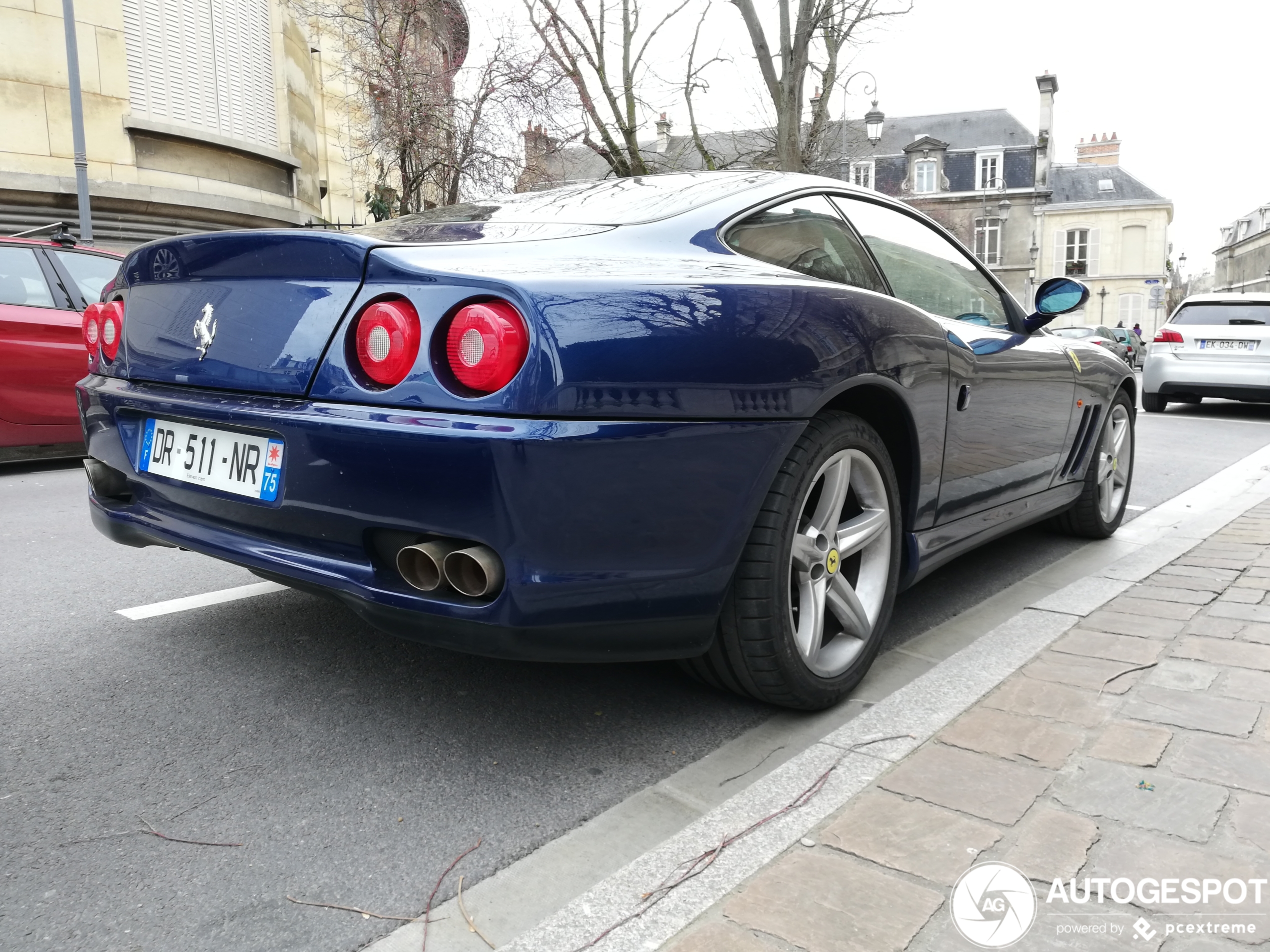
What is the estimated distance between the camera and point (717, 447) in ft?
6.70

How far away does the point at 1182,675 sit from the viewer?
262 cm

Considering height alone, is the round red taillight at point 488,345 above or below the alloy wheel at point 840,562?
above

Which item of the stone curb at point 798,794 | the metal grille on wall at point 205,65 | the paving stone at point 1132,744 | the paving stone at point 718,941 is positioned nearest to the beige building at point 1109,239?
the metal grille on wall at point 205,65

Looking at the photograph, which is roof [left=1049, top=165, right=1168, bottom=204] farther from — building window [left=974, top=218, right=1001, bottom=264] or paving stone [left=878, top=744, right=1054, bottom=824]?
paving stone [left=878, top=744, right=1054, bottom=824]

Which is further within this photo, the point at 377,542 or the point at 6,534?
the point at 6,534

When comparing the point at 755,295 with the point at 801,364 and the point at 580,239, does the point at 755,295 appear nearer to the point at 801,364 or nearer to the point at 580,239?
the point at 801,364

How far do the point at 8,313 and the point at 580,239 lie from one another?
544 cm

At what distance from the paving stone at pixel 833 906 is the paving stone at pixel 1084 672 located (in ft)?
3.70

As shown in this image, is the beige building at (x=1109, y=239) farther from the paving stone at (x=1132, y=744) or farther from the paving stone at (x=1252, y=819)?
the paving stone at (x=1252, y=819)

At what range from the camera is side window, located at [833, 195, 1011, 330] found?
2.97 m

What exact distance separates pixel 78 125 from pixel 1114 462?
477 inches

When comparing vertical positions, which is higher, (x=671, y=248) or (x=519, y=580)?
(x=671, y=248)

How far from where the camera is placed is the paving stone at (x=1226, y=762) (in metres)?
2.01

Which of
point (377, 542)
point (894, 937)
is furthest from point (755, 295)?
point (894, 937)
